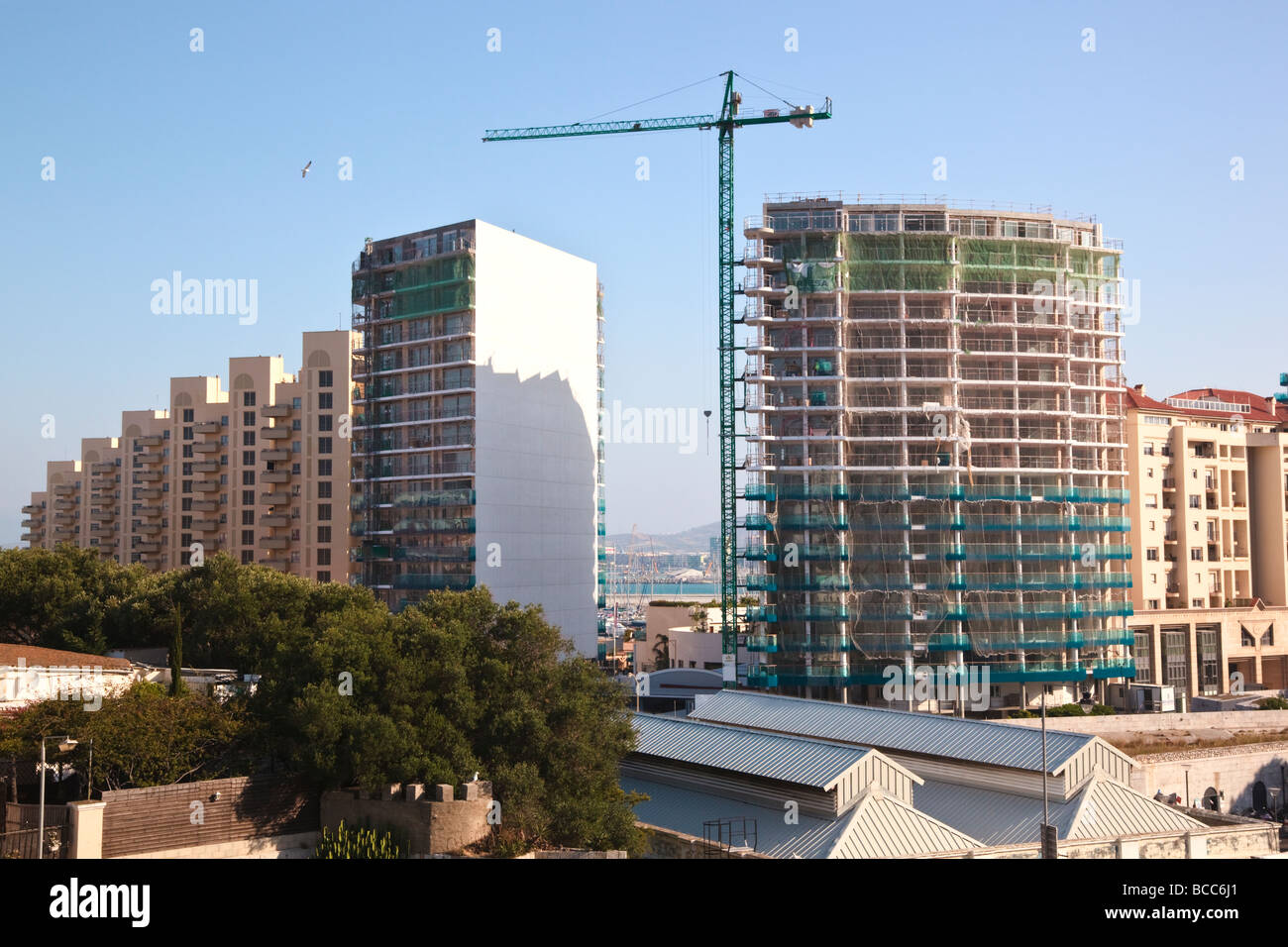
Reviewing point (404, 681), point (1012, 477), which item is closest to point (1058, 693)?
point (1012, 477)

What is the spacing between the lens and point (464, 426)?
276 ft

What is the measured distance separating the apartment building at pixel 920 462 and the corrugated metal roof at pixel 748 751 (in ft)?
89.8

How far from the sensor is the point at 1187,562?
88.7 metres

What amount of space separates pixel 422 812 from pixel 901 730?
66.4ft

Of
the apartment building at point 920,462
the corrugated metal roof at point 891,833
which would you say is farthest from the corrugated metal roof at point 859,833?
the apartment building at point 920,462

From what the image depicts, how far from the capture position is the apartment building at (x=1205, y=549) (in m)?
86.7

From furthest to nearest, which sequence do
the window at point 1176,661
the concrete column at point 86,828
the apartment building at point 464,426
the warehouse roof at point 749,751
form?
1. the window at point 1176,661
2. the apartment building at point 464,426
3. the warehouse roof at point 749,751
4. the concrete column at point 86,828

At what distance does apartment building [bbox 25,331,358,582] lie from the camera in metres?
108

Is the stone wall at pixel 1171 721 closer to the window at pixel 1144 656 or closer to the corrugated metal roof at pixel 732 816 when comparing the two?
the window at pixel 1144 656

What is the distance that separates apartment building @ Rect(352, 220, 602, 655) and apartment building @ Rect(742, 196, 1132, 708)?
64.2ft

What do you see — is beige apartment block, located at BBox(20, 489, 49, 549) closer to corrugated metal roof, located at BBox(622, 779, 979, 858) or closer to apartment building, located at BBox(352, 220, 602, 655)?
apartment building, located at BBox(352, 220, 602, 655)

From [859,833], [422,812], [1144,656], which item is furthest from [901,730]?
[1144,656]

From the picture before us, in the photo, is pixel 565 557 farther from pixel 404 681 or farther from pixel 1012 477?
pixel 404 681
